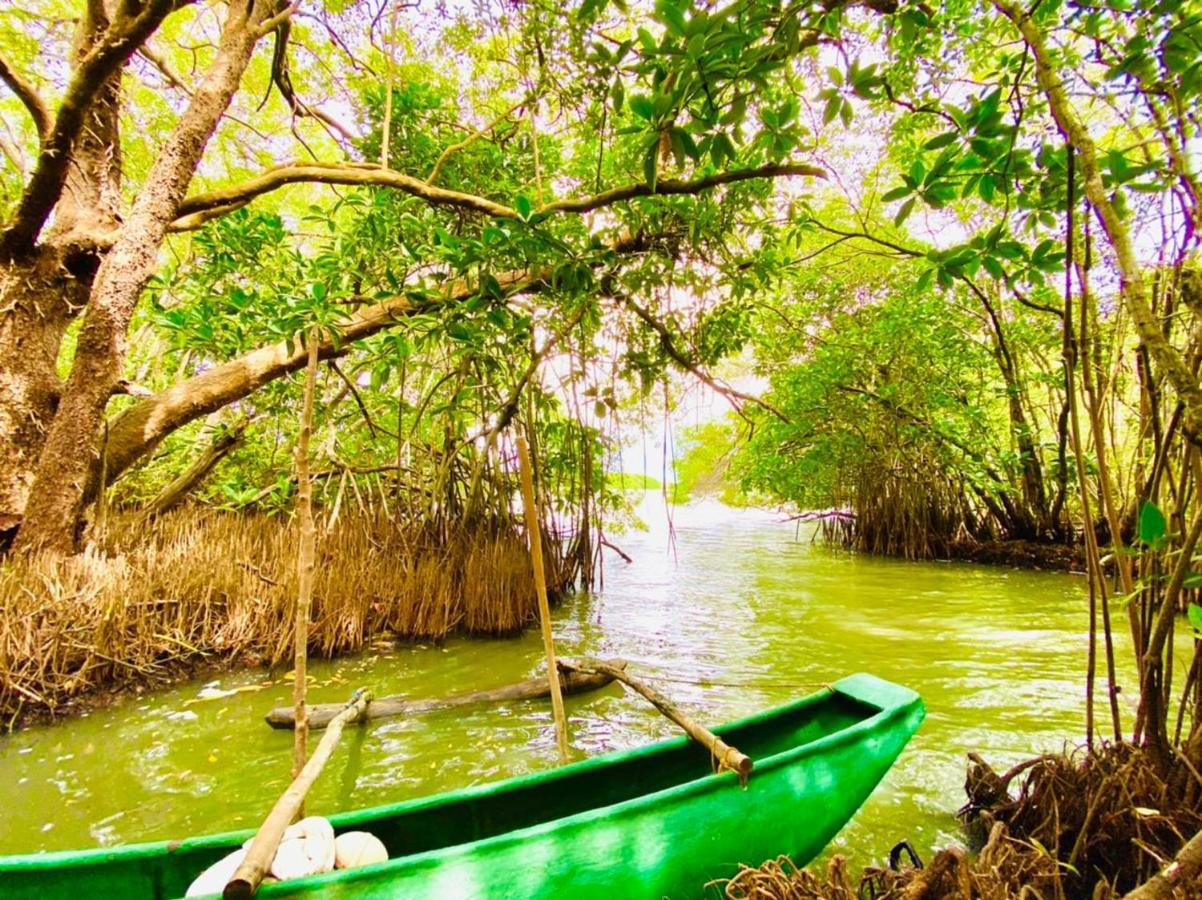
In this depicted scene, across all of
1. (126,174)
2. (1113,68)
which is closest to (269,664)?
(1113,68)

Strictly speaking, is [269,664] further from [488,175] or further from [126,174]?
[126,174]

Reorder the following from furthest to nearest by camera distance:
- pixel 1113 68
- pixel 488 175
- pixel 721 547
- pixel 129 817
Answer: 1. pixel 721 547
2. pixel 488 175
3. pixel 129 817
4. pixel 1113 68

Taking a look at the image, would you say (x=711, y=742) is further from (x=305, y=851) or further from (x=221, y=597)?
(x=221, y=597)

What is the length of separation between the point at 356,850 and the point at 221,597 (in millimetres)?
3170

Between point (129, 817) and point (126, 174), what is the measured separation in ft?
28.2

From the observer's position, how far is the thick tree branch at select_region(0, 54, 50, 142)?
3.47 metres

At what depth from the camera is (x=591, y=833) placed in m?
1.33

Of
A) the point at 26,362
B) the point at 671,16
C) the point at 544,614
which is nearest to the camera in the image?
the point at 671,16

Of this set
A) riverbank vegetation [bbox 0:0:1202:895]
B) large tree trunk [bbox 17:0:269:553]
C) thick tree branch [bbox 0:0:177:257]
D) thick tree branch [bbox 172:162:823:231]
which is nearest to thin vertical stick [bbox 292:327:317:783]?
riverbank vegetation [bbox 0:0:1202:895]

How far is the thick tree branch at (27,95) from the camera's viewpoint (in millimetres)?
3471

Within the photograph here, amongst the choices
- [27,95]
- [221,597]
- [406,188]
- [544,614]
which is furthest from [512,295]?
[27,95]

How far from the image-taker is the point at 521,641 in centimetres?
453

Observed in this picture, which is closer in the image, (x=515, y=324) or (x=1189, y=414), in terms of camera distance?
(x=1189, y=414)

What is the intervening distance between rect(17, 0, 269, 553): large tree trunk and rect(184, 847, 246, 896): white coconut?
128 inches
